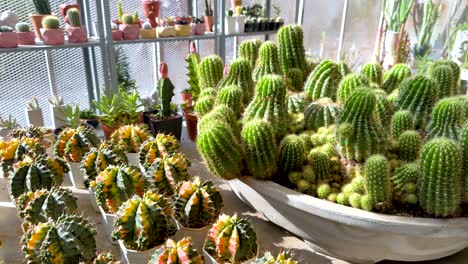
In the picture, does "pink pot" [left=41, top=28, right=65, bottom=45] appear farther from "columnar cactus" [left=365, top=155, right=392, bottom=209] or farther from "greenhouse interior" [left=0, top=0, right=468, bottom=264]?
"columnar cactus" [left=365, top=155, right=392, bottom=209]

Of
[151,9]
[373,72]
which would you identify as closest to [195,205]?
[373,72]

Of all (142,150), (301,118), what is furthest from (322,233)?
(142,150)

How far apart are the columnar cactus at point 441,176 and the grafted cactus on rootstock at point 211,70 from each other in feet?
3.08

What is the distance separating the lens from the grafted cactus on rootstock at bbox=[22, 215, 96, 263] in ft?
2.80

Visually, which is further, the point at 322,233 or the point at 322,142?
the point at 322,142

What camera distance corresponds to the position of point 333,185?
1122 millimetres

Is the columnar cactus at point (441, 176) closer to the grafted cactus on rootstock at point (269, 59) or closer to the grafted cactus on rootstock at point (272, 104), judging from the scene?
the grafted cactus on rootstock at point (272, 104)

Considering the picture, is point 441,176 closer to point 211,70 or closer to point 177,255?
point 177,255

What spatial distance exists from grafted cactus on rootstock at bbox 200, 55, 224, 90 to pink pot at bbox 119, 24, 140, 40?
93 cm

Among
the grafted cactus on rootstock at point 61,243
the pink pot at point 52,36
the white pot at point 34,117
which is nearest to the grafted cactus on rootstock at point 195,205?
the grafted cactus on rootstock at point 61,243

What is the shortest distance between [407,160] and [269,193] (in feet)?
1.50

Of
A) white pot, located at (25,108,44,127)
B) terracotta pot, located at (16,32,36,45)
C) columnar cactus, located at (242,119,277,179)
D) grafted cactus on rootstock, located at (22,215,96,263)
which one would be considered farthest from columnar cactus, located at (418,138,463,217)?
terracotta pot, located at (16,32,36,45)

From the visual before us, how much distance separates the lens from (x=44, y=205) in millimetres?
1007

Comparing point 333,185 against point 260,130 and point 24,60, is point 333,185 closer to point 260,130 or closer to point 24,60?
point 260,130
